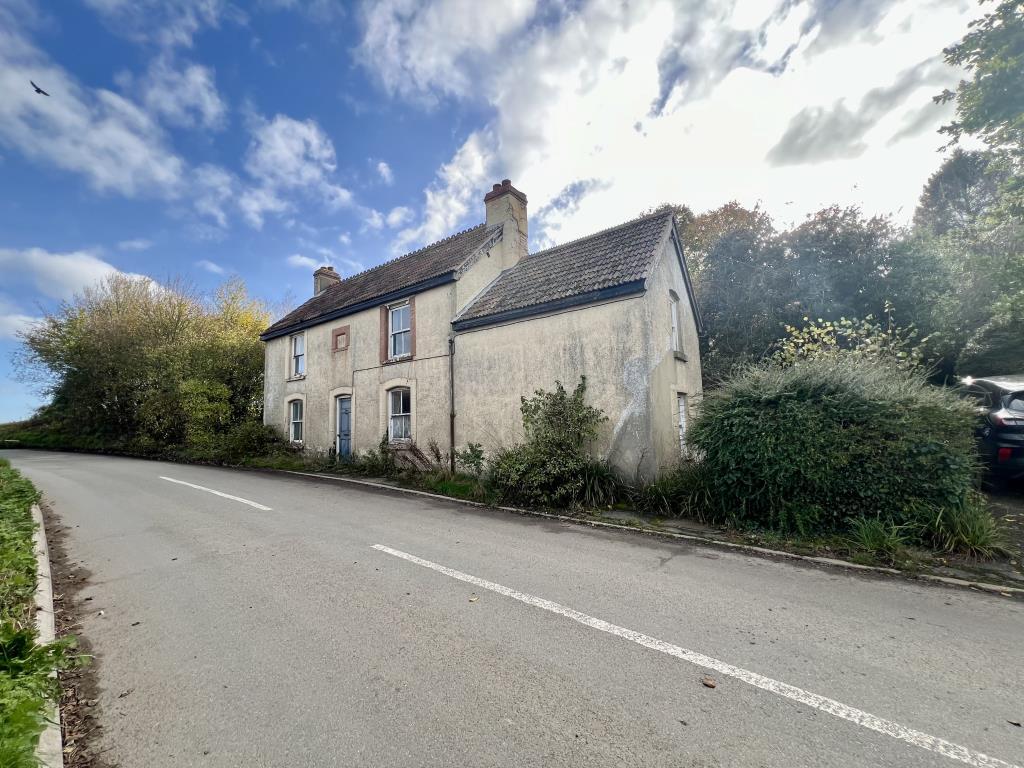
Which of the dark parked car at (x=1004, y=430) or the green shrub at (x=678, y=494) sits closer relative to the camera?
the dark parked car at (x=1004, y=430)

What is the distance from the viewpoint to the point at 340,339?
16.1 m

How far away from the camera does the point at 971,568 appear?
497 cm

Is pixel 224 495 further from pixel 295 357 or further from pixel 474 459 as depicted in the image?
pixel 295 357

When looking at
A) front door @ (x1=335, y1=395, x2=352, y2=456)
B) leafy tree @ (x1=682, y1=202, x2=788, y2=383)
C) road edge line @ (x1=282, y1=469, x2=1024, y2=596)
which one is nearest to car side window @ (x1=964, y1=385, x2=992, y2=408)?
road edge line @ (x1=282, y1=469, x2=1024, y2=596)

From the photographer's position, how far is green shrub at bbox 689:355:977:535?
5.67m

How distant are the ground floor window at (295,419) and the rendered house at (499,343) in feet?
0.22

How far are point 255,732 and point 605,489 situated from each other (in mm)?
6925

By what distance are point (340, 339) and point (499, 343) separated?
7.74 m

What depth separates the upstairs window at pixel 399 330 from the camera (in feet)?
46.0

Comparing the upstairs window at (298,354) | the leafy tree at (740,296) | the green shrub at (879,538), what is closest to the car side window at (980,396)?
the green shrub at (879,538)

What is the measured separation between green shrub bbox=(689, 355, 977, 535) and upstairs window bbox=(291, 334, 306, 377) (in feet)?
52.0

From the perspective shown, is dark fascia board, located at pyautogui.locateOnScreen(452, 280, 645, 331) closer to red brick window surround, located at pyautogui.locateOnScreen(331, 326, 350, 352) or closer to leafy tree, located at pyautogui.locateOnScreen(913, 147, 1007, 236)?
red brick window surround, located at pyautogui.locateOnScreen(331, 326, 350, 352)

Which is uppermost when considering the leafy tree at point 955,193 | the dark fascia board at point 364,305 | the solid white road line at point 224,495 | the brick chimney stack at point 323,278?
the leafy tree at point 955,193

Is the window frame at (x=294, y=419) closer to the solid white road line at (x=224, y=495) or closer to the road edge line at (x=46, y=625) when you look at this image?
the solid white road line at (x=224, y=495)
